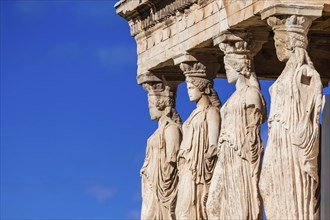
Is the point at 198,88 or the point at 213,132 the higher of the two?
the point at 198,88

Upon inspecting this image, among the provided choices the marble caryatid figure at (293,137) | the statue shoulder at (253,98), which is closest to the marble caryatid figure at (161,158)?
the statue shoulder at (253,98)

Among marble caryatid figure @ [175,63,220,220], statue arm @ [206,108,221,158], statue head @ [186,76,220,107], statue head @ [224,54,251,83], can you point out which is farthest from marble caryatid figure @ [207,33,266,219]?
statue head @ [186,76,220,107]

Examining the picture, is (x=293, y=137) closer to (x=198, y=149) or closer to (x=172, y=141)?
(x=198, y=149)

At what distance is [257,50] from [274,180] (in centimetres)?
287

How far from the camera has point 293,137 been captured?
1138 inches

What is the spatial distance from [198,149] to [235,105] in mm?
1836

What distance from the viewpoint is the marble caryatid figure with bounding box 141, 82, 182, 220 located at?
33750 mm

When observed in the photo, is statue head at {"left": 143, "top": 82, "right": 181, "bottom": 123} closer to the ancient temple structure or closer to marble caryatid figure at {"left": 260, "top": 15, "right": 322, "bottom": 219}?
the ancient temple structure

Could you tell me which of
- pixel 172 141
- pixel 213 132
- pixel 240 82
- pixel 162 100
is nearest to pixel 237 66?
pixel 240 82

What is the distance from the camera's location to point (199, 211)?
32.4 metres

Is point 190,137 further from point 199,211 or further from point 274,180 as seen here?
point 274,180

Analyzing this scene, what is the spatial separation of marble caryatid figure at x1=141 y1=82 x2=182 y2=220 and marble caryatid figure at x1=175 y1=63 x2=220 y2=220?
108 cm

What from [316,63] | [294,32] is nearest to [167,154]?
[316,63]

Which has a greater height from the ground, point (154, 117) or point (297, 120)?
point (154, 117)
